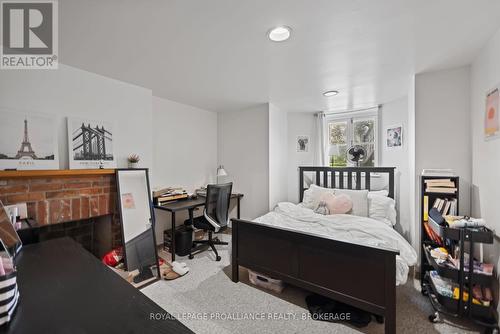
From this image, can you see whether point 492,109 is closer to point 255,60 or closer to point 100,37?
point 255,60

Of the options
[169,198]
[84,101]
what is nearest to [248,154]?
[169,198]

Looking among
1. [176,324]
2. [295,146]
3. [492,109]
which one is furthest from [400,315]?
[295,146]

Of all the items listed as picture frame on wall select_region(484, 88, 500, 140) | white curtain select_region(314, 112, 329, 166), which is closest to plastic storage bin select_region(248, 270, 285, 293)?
picture frame on wall select_region(484, 88, 500, 140)

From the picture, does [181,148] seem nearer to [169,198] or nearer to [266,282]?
[169,198]

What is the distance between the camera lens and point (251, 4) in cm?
135

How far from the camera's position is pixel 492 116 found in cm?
169

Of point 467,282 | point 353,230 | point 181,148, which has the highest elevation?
point 181,148

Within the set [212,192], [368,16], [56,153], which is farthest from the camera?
[212,192]

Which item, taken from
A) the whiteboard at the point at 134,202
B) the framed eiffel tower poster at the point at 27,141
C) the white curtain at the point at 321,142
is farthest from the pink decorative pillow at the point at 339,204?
the framed eiffel tower poster at the point at 27,141

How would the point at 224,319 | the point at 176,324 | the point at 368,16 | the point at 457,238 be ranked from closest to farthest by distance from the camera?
the point at 176,324, the point at 368,16, the point at 457,238, the point at 224,319

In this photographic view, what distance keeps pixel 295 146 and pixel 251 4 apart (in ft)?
10.1

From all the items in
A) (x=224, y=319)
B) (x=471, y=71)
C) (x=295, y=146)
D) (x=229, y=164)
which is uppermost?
(x=471, y=71)

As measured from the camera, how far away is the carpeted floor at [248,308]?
66.3 inches

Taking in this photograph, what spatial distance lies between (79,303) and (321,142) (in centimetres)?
392
